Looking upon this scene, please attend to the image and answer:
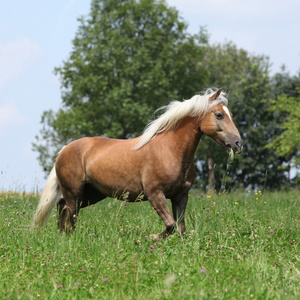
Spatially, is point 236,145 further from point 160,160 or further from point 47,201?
point 47,201

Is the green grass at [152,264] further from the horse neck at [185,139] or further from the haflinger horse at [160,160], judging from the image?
the horse neck at [185,139]

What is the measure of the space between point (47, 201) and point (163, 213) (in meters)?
2.46

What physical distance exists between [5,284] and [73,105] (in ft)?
80.2

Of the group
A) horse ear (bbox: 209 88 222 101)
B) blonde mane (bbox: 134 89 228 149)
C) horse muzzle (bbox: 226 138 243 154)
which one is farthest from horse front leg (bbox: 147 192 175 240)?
horse ear (bbox: 209 88 222 101)

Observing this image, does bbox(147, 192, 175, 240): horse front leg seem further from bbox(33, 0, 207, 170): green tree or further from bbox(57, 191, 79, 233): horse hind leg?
bbox(33, 0, 207, 170): green tree

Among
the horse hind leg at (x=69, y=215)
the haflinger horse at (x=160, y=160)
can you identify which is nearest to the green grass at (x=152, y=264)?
the horse hind leg at (x=69, y=215)

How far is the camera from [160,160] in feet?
22.4

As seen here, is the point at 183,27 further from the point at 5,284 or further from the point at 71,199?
the point at 5,284

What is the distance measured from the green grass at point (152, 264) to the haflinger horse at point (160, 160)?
0.52 metres

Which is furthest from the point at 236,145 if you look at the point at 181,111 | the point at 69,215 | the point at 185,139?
the point at 69,215

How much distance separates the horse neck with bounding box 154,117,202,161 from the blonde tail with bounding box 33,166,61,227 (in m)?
2.45

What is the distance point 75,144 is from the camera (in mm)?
8031

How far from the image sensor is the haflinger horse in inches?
260

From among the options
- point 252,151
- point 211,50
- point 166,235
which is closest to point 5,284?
point 166,235
